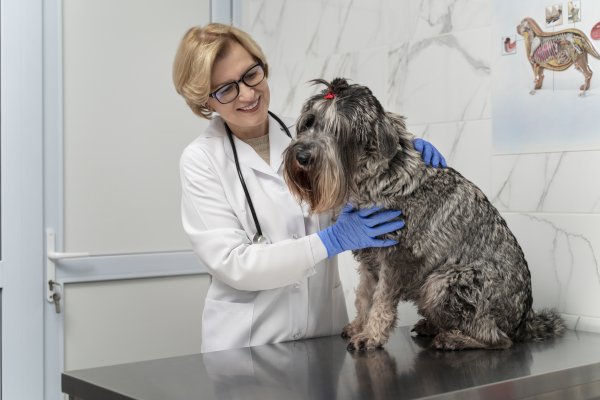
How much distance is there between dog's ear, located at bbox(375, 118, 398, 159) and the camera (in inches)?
72.9

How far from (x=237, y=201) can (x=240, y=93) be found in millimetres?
329

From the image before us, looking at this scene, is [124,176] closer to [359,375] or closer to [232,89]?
[232,89]

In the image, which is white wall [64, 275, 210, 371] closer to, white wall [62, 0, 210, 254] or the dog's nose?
white wall [62, 0, 210, 254]

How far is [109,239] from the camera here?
3395 millimetres

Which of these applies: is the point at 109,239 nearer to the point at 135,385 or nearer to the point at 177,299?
the point at 177,299

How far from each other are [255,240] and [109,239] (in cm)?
133

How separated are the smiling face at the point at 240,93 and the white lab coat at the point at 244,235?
108 millimetres

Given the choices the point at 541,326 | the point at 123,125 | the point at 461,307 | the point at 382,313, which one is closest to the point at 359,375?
the point at 382,313

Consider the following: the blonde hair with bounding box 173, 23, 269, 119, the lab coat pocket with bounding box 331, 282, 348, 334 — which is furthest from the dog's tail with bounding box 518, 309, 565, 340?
the blonde hair with bounding box 173, 23, 269, 119

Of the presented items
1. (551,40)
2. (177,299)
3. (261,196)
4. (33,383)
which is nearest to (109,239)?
(177,299)

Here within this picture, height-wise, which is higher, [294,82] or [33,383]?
[294,82]

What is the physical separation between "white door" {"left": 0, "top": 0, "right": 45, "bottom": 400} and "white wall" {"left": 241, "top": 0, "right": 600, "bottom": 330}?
43.5 inches

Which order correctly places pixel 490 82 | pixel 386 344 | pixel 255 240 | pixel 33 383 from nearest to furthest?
pixel 386 344, pixel 255 240, pixel 490 82, pixel 33 383

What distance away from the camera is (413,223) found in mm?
1951
